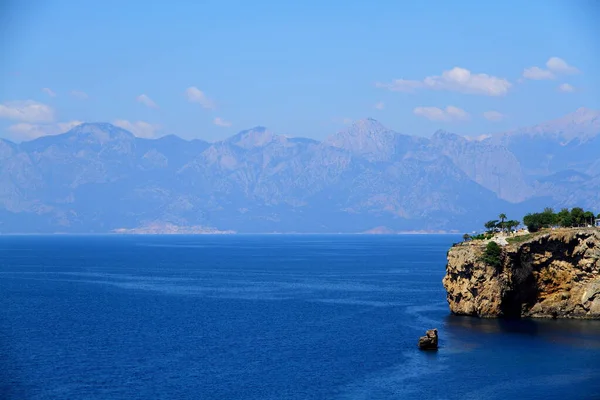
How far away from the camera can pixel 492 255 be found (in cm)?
11094

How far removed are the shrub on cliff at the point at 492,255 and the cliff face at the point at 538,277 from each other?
583 millimetres

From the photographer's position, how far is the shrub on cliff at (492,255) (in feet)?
363

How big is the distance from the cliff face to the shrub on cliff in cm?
58

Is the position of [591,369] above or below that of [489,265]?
below

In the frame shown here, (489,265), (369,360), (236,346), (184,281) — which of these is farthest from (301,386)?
(184,281)

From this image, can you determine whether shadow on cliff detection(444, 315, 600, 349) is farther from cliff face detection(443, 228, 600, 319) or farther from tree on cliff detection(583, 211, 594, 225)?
tree on cliff detection(583, 211, 594, 225)

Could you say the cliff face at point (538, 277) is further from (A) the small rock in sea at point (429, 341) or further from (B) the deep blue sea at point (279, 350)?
(A) the small rock in sea at point (429, 341)

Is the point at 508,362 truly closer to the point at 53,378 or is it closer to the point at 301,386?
the point at 301,386

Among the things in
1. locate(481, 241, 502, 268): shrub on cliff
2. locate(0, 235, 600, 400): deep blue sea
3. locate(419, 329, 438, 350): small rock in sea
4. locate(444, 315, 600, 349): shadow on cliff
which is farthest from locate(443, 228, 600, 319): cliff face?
locate(419, 329, 438, 350): small rock in sea

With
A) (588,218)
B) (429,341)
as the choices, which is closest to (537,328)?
(429,341)

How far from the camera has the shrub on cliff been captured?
110500 millimetres

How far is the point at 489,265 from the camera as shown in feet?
363

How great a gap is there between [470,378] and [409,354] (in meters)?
12.4

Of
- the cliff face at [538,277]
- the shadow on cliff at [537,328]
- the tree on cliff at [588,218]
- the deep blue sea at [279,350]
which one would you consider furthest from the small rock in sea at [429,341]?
the tree on cliff at [588,218]
